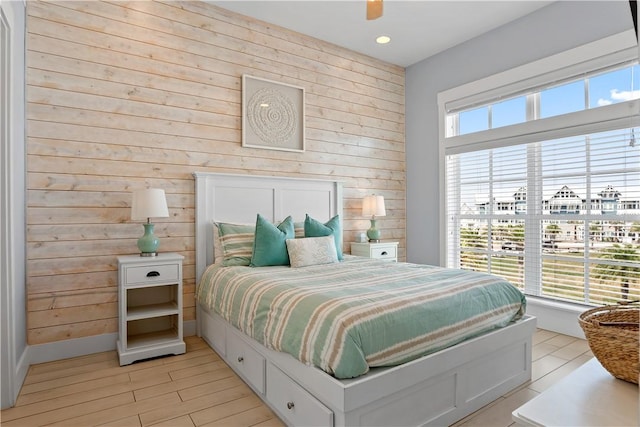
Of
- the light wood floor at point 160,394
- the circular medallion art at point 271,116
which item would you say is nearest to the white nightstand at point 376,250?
the circular medallion art at point 271,116

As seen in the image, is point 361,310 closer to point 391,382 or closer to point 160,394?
point 391,382

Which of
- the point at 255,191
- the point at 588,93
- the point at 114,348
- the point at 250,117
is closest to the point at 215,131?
the point at 250,117

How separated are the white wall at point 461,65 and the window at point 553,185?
184 millimetres

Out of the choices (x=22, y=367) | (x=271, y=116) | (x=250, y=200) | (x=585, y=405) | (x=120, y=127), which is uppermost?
(x=271, y=116)

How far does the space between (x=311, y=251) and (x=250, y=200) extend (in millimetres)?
904

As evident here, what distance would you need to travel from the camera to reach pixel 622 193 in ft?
9.89

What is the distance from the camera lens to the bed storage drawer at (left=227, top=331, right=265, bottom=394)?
84.7 inches

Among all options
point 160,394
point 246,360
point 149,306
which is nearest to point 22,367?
point 149,306

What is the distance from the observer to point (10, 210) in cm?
210

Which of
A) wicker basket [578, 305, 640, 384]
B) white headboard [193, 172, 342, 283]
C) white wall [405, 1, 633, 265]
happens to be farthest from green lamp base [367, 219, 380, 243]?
wicker basket [578, 305, 640, 384]

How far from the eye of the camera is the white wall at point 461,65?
3.14 m

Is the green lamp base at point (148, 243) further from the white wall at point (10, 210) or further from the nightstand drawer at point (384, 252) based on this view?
the nightstand drawer at point (384, 252)

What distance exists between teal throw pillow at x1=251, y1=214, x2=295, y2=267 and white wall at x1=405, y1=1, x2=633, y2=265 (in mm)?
2254

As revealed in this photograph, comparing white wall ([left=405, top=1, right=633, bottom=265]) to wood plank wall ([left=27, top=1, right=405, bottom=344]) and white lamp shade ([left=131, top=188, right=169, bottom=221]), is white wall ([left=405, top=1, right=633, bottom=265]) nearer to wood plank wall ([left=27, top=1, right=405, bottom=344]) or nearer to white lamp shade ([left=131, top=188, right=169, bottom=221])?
wood plank wall ([left=27, top=1, right=405, bottom=344])
